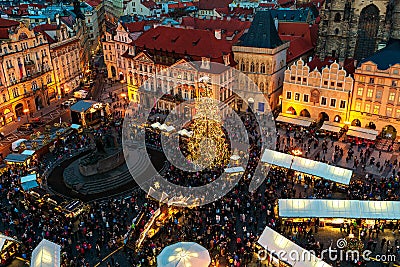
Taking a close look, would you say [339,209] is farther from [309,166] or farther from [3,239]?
[3,239]

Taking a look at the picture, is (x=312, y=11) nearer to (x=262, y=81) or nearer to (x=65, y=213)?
(x=262, y=81)

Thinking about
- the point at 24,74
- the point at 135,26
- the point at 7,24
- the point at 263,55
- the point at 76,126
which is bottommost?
the point at 76,126

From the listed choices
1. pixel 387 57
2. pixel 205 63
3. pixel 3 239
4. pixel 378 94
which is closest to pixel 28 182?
pixel 3 239

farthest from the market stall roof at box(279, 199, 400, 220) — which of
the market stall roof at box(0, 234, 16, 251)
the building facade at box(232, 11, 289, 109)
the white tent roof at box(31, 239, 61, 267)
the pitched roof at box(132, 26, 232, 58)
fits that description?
the pitched roof at box(132, 26, 232, 58)

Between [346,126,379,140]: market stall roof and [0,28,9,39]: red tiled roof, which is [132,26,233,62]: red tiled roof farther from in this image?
[346,126,379,140]: market stall roof

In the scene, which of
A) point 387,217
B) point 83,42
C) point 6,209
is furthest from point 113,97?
point 387,217
